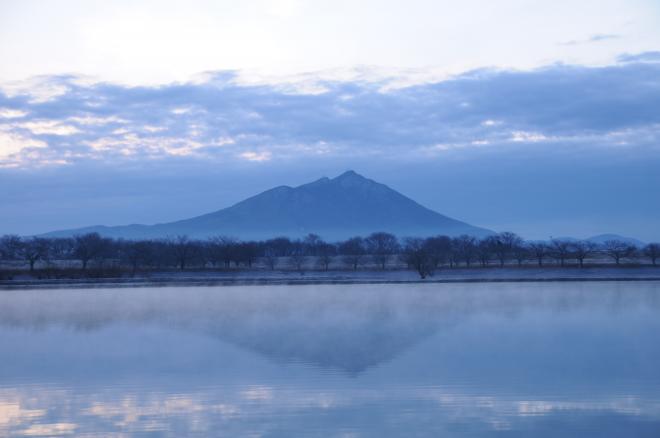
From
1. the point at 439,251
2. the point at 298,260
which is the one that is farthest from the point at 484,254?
the point at 298,260

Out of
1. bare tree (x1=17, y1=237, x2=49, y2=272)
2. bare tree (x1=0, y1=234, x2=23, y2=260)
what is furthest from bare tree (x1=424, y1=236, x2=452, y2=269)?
bare tree (x1=0, y1=234, x2=23, y2=260)

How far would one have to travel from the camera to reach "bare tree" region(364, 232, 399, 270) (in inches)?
2809

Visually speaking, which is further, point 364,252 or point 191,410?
point 364,252

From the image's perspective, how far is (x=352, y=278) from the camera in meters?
50.9

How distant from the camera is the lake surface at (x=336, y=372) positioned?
9781 millimetres

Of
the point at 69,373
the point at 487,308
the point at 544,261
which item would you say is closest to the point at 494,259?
the point at 544,261

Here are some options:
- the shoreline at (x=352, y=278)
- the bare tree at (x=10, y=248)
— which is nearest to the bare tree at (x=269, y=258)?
the shoreline at (x=352, y=278)

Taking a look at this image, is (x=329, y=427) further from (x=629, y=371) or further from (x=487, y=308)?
(x=487, y=308)

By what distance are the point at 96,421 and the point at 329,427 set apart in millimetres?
3015

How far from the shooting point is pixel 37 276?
174ft

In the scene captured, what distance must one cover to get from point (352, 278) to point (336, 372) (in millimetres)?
37678

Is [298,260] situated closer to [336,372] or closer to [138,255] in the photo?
[138,255]

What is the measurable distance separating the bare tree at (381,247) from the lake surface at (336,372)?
44.4m

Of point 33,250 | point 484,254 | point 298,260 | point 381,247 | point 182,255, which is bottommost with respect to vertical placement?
point 298,260
